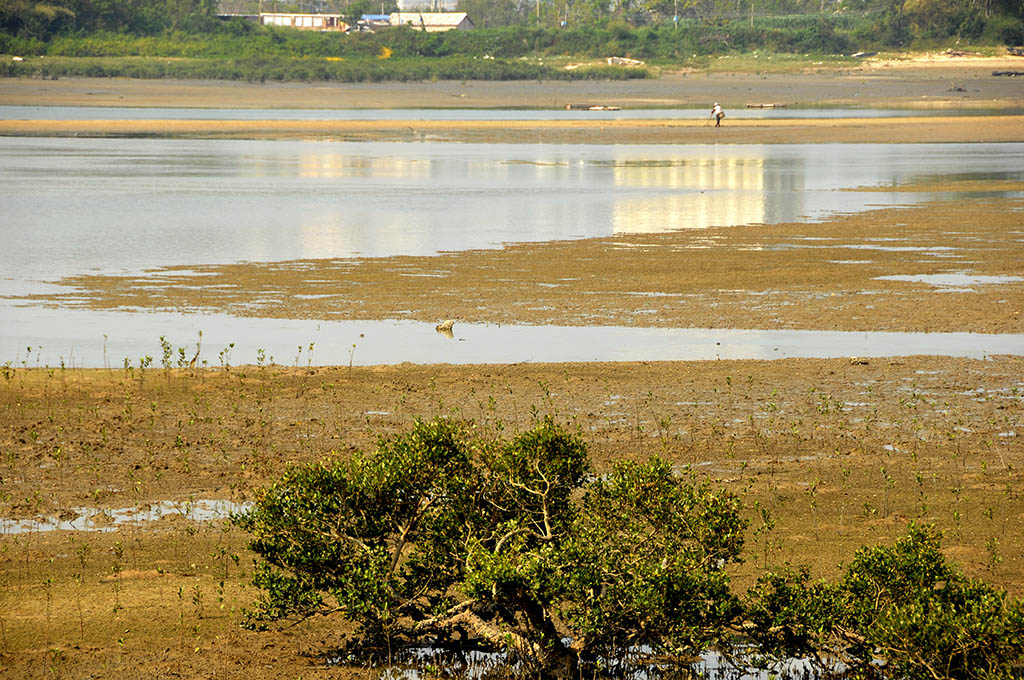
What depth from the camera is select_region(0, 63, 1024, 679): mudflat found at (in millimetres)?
10055

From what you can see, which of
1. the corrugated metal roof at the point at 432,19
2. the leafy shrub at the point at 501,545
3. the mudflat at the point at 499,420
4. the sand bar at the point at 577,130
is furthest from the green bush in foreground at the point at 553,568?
the corrugated metal roof at the point at 432,19

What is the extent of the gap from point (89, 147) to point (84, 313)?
4437cm

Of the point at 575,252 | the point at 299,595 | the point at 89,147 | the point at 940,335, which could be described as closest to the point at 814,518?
the point at 299,595

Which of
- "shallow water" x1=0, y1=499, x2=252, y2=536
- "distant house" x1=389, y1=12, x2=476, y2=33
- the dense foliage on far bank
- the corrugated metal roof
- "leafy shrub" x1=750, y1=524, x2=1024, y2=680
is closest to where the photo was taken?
"leafy shrub" x1=750, y1=524, x2=1024, y2=680

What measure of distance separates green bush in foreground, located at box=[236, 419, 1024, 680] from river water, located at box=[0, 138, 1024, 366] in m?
9.17

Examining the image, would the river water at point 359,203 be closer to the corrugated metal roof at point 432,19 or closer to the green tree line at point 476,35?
the green tree line at point 476,35

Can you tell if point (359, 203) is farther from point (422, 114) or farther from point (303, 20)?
point (303, 20)

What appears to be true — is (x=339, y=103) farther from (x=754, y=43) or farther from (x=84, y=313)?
(x=84, y=313)

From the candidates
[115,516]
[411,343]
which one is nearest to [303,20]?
[411,343]

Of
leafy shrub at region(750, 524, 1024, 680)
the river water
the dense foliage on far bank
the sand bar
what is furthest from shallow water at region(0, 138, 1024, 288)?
the dense foliage on far bank

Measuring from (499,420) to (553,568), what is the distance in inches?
232

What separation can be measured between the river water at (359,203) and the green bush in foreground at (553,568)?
9174mm

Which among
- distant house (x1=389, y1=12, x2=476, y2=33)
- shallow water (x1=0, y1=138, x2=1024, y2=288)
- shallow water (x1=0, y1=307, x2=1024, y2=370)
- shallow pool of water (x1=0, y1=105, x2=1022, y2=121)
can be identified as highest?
distant house (x1=389, y1=12, x2=476, y2=33)

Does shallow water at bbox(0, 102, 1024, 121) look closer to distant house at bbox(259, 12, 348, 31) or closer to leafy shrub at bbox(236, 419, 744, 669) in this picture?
leafy shrub at bbox(236, 419, 744, 669)
